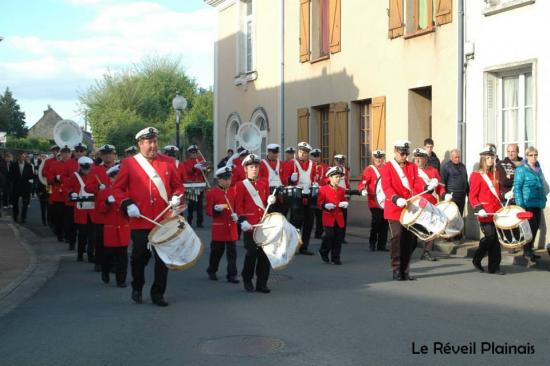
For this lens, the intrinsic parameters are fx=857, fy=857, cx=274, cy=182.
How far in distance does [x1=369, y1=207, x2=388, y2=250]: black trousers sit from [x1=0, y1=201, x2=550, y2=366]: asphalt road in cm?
364

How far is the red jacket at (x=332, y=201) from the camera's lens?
14109 millimetres

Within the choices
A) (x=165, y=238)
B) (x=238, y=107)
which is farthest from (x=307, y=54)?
(x=165, y=238)

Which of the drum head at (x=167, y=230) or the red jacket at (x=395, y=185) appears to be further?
the red jacket at (x=395, y=185)

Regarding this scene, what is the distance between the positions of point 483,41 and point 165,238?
10.4 meters

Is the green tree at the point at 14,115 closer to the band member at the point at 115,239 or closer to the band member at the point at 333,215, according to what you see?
the band member at the point at 333,215

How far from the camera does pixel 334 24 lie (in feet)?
77.6

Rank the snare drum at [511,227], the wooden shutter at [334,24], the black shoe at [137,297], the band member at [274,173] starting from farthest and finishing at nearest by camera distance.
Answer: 1. the wooden shutter at [334,24]
2. the band member at [274,173]
3. the snare drum at [511,227]
4. the black shoe at [137,297]

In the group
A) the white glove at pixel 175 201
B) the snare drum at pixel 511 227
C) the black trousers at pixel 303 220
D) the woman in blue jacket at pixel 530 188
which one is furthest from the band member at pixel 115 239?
the woman in blue jacket at pixel 530 188

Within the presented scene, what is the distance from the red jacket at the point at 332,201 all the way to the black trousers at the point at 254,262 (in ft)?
11.0

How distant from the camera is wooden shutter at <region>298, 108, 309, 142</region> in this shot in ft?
83.8

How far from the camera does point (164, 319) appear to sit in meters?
8.87

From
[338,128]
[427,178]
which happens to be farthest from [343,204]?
[338,128]

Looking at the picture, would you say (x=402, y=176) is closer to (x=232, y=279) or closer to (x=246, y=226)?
(x=246, y=226)

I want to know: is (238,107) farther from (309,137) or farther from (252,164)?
(252,164)
